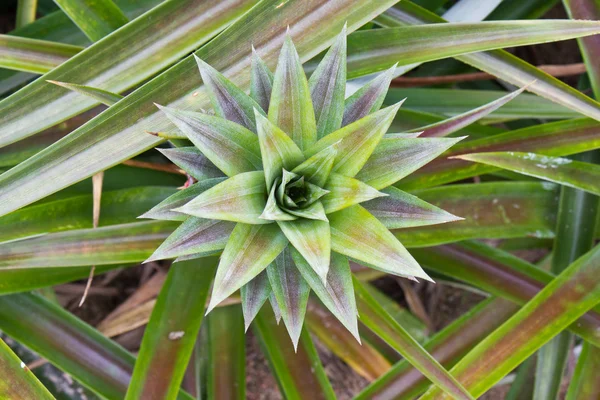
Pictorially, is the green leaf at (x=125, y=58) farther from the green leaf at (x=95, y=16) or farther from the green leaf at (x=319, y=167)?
the green leaf at (x=319, y=167)

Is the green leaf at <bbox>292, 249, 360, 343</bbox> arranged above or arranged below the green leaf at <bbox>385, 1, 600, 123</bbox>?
below

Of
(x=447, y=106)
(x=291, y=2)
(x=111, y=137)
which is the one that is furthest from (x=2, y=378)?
(x=447, y=106)

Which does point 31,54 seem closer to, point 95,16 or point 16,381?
point 95,16

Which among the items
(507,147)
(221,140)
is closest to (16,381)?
(221,140)

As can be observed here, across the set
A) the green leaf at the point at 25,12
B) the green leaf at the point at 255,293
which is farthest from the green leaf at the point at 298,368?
the green leaf at the point at 25,12

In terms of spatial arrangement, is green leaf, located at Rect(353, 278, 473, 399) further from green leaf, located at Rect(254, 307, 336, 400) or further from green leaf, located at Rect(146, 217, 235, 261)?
green leaf, located at Rect(146, 217, 235, 261)

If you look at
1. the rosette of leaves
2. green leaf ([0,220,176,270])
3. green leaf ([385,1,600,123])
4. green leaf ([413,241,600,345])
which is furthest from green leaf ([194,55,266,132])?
green leaf ([413,241,600,345])

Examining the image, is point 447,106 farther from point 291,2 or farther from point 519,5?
point 291,2
